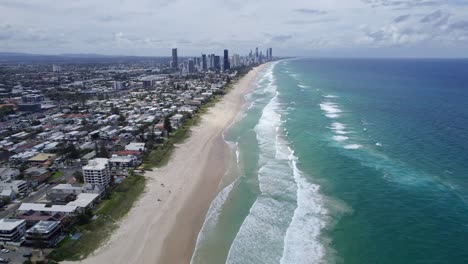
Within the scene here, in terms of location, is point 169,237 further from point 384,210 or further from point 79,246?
point 384,210

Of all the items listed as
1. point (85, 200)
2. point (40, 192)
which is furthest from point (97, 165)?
point (40, 192)

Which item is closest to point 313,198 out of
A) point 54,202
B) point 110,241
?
point 110,241

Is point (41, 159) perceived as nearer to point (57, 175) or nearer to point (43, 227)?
point (57, 175)

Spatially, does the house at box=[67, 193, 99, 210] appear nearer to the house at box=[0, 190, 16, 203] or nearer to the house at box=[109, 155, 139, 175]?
the house at box=[0, 190, 16, 203]

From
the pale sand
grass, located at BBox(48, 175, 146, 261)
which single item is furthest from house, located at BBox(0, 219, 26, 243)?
the pale sand

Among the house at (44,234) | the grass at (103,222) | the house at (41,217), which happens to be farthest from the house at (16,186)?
the house at (44,234)
